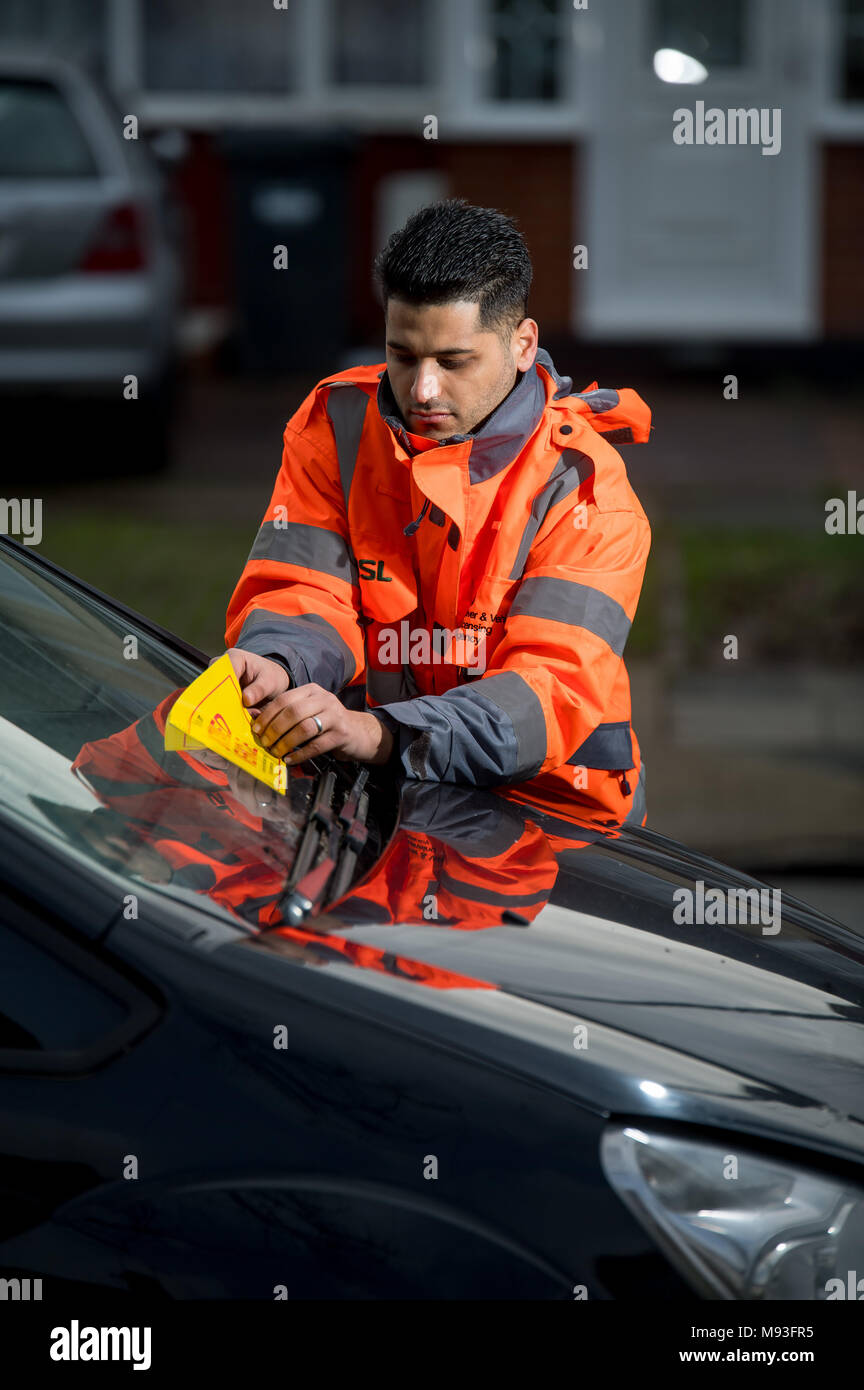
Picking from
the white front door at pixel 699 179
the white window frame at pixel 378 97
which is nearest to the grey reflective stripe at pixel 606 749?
the white front door at pixel 699 179

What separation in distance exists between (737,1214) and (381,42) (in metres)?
10.6

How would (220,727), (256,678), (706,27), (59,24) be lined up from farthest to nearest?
1. (59,24)
2. (706,27)
3. (256,678)
4. (220,727)

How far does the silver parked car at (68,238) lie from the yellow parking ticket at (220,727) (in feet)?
19.0

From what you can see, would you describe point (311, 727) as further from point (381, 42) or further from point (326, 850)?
point (381, 42)

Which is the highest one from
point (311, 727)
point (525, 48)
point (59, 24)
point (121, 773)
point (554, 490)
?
point (59, 24)

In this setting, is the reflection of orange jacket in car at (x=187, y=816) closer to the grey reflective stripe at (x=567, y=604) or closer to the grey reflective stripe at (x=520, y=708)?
the grey reflective stripe at (x=520, y=708)

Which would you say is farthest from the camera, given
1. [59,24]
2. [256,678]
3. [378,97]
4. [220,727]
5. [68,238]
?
[378,97]

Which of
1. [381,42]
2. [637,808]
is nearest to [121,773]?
[637,808]

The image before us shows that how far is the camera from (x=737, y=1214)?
1.66 meters

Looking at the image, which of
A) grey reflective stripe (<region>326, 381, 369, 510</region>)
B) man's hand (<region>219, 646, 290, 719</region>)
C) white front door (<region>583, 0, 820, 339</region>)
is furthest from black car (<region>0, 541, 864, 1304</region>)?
white front door (<region>583, 0, 820, 339</region>)

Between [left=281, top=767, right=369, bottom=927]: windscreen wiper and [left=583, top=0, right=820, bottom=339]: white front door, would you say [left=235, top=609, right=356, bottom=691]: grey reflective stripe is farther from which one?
[left=583, top=0, right=820, bottom=339]: white front door

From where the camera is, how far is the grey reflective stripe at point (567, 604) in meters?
2.50
